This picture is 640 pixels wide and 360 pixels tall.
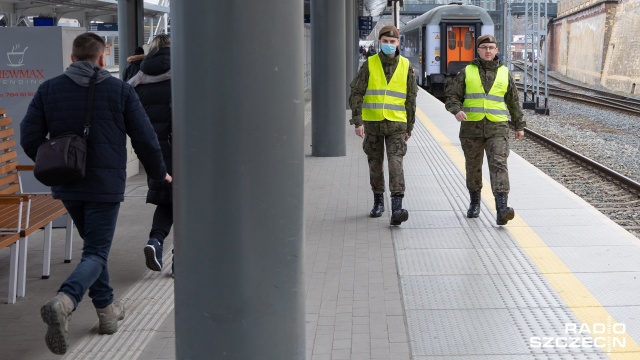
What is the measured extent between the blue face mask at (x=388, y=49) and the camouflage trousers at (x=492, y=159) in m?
1.04

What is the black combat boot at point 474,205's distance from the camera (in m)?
8.94

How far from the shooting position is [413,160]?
14.0 m

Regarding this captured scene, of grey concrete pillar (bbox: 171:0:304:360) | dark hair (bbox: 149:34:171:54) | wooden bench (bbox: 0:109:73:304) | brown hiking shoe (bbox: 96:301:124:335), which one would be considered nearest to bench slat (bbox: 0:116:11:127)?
wooden bench (bbox: 0:109:73:304)

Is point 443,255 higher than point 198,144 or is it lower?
lower

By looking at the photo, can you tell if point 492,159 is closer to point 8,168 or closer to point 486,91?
point 486,91

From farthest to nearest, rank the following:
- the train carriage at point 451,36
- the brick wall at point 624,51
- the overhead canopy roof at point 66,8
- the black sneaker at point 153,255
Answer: the brick wall at point 624,51
the train carriage at point 451,36
the overhead canopy roof at point 66,8
the black sneaker at point 153,255

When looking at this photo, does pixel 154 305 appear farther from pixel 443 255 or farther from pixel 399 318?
pixel 443 255

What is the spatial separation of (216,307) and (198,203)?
1.20 feet

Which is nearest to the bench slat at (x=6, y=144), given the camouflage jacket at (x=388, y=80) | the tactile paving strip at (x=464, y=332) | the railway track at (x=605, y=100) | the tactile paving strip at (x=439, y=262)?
the camouflage jacket at (x=388, y=80)

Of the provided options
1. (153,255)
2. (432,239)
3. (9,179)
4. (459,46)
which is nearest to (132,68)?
(9,179)

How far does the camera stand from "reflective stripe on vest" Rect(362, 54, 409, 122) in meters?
8.45

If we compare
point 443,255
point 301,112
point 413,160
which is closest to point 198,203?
point 301,112

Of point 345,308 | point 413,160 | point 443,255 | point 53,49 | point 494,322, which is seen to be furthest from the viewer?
point 413,160

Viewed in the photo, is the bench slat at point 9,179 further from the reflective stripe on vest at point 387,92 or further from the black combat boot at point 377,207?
the black combat boot at point 377,207
